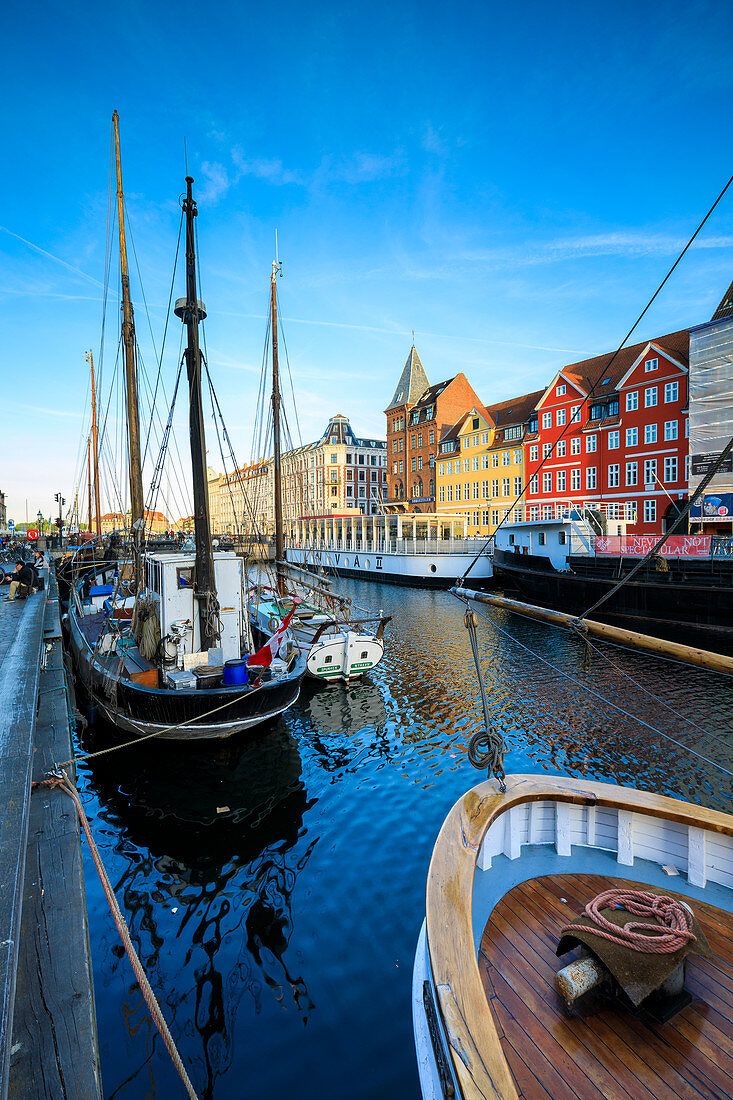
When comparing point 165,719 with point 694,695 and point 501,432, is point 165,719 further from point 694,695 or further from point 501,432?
point 501,432

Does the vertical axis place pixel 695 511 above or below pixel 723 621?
above

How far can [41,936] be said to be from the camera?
13.9 feet

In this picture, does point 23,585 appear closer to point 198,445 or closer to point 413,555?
point 198,445

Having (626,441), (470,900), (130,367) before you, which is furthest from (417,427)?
(470,900)

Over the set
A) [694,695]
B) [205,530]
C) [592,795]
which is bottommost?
[694,695]

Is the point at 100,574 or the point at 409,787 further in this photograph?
the point at 100,574

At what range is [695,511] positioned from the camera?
104 ft

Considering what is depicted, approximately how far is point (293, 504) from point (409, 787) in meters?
90.2

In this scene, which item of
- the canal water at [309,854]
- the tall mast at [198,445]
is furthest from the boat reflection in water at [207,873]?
the tall mast at [198,445]

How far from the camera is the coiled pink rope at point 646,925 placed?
332 centimetres

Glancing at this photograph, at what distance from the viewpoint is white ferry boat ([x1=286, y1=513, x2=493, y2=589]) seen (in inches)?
1737

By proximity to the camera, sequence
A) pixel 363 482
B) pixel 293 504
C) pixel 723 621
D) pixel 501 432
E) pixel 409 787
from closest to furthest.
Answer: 1. pixel 409 787
2. pixel 723 621
3. pixel 501 432
4. pixel 363 482
5. pixel 293 504

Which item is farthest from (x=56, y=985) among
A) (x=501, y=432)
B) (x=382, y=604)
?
(x=501, y=432)

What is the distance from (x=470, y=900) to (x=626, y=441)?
4345cm
